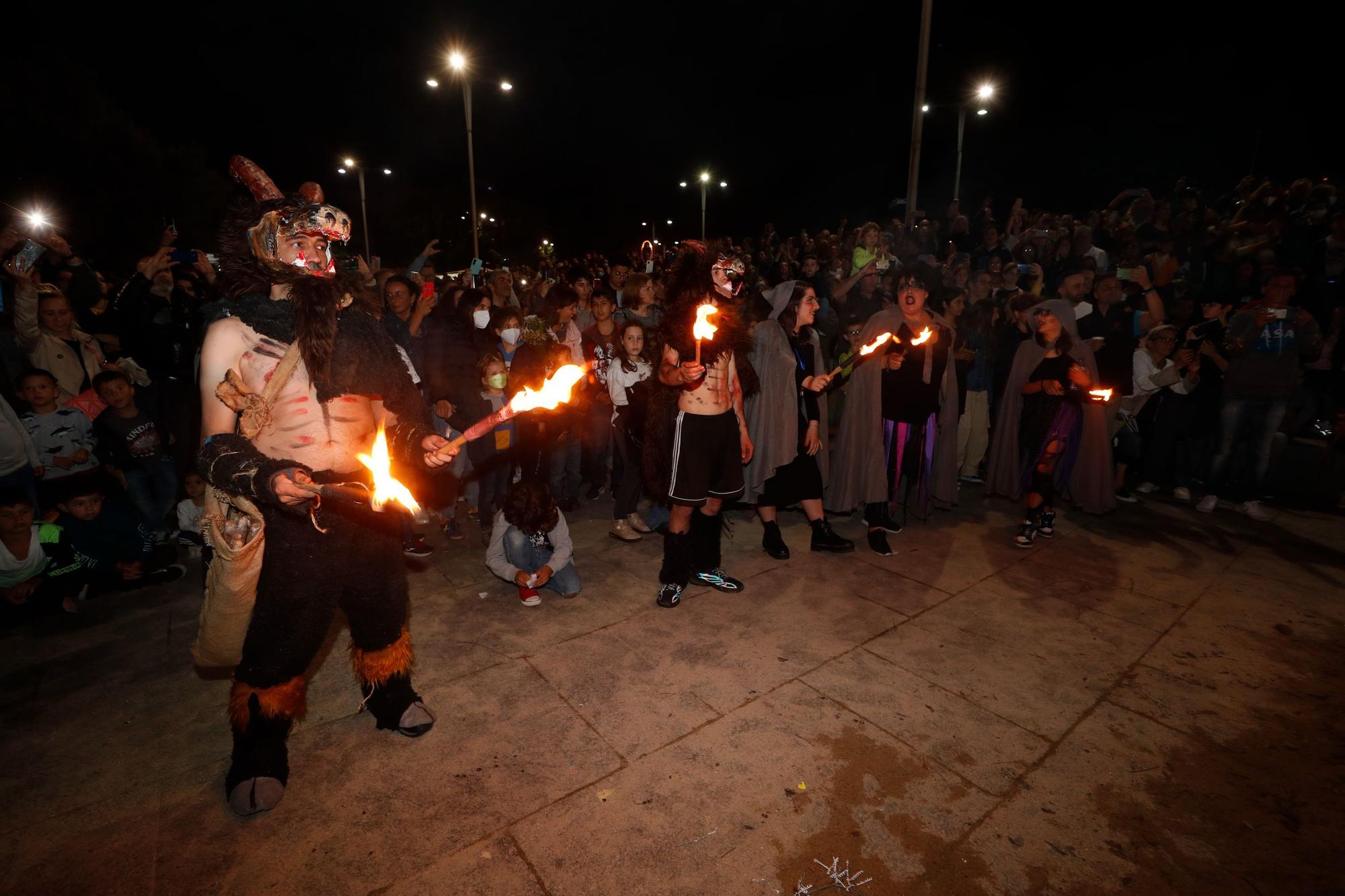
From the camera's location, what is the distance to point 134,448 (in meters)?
5.12

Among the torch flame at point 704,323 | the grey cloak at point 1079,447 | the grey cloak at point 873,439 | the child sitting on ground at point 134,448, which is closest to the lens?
the torch flame at point 704,323

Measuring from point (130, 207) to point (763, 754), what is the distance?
27.2 metres

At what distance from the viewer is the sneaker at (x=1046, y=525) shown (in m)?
5.69

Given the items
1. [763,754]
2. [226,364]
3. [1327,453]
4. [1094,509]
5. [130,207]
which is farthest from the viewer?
[130,207]

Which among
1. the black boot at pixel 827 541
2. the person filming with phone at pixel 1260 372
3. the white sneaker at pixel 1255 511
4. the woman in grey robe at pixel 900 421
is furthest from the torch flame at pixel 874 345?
the white sneaker at pixel 1255 511

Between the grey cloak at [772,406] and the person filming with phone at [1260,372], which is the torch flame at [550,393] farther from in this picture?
the person filming with phone at [1260,372]

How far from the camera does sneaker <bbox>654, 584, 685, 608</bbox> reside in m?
4.35

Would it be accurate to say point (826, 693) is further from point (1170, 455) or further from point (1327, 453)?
point (1327, 453)

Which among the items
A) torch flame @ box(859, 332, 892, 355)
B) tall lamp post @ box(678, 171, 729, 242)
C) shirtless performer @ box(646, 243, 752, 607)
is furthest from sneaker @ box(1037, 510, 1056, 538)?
tall lamp post @ box(678, 171, 729, 242)

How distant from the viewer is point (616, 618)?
420 centimetres

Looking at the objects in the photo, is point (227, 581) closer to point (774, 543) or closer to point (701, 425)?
point (701, 425)

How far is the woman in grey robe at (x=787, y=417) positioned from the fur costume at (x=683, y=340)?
0.40 meters

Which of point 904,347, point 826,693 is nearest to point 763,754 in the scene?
point 826,693

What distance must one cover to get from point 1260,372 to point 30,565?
33.9 feet
